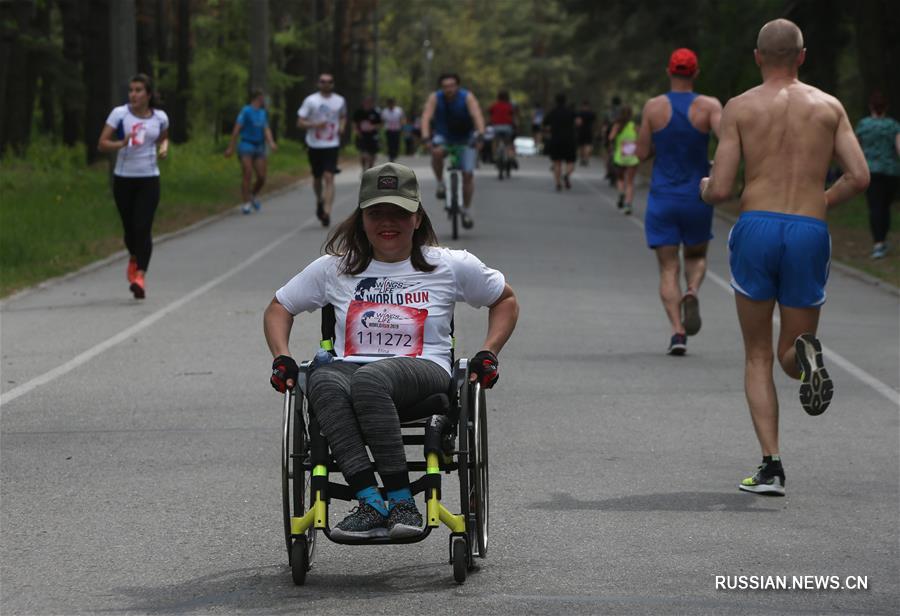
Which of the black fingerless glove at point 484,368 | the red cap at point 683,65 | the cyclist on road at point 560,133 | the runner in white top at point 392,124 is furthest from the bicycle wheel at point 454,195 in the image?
the runner in white top at point 392,124

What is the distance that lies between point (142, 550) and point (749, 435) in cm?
385

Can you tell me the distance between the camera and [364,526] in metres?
5.85

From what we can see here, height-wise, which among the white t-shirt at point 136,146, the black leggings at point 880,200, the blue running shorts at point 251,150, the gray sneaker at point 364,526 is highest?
the gray sneaker at point 364,526

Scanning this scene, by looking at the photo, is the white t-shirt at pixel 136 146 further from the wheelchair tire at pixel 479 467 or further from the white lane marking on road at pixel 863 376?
the wheelchair tire at pixel 479 467

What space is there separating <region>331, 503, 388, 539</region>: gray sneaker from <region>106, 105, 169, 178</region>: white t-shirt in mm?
10266

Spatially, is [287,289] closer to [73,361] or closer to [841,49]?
[73,361]

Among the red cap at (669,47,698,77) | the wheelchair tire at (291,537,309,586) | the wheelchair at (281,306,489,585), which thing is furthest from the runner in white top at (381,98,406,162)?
the wheelchair tire at (291,537,309,586)

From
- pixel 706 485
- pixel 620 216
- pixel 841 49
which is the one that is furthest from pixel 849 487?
pixel 841 49

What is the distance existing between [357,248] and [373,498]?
976mm

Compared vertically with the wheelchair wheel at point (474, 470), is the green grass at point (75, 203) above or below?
below

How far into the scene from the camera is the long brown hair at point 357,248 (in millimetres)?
6336

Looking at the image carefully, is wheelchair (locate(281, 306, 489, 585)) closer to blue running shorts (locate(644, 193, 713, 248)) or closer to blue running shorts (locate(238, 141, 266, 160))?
blue running shorts (locate(644, 193, 713, 248))

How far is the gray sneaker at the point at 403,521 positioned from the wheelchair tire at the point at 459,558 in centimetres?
17

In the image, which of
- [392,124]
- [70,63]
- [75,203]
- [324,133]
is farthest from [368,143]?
[392,124]
